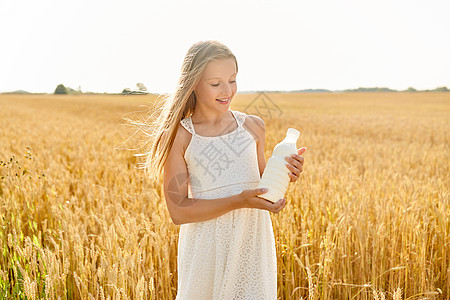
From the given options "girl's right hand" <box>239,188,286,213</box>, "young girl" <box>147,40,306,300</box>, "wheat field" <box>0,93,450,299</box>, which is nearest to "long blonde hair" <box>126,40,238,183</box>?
"young girl" <box>147,40,306,300</box>

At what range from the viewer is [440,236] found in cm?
255

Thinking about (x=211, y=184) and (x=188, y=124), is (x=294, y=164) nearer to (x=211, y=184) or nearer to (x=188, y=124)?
(x=211, y=184)

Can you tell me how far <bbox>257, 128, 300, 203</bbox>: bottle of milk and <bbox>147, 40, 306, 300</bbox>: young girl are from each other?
0.44ft

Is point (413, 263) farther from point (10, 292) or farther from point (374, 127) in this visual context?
point (374, 127)

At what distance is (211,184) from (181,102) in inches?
14.2

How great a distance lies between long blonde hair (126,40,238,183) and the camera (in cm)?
157

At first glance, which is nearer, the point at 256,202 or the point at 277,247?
the point at 256,202

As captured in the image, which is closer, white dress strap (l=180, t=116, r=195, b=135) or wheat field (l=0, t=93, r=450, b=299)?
white dress strap (l=180, t=116, r=195, b=135)

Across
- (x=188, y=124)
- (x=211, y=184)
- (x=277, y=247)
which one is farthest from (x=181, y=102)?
(x=277, y=247)

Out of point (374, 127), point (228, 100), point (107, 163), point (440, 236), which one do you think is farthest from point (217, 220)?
point (374, 127)

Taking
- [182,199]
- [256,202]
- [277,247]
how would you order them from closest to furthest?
[256,202] < [182,199] < [277,247]

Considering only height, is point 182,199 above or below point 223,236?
above

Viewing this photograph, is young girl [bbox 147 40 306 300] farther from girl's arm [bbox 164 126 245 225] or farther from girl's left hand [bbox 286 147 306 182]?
girl's left hand [bbox 286 147 306 182]

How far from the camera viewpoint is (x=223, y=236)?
1569 millimetres
